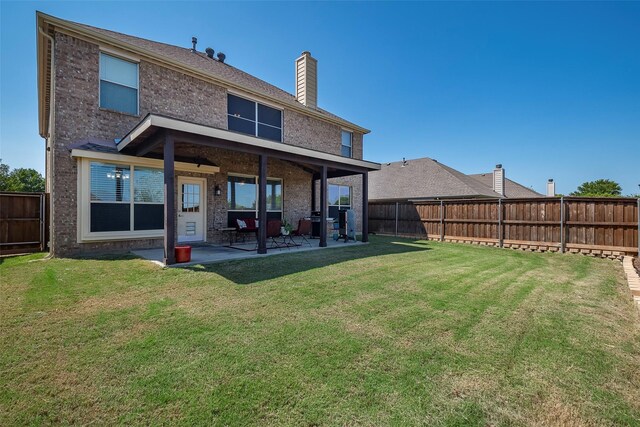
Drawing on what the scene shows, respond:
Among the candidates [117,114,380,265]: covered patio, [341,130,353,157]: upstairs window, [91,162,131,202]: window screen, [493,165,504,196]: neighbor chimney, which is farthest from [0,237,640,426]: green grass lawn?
[493,165,504,196]: neighbor chimney

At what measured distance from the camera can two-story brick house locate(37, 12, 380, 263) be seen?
23.7 ft

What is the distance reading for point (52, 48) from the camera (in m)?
7.37

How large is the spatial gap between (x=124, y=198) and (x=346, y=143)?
35.9 ft

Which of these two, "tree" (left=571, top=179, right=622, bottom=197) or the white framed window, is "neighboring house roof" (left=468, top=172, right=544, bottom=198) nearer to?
the white framed window

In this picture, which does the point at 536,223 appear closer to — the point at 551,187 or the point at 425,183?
the point at 425,183

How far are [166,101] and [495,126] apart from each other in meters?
23.7

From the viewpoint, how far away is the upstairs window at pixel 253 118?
11.0 m

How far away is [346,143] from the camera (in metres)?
15.7

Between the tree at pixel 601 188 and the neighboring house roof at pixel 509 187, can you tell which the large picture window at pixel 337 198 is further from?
the tree at pixel 601 188

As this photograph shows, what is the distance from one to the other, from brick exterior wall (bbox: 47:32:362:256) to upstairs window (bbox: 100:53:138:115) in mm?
170

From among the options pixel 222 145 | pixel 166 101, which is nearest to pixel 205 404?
pixel 222 145

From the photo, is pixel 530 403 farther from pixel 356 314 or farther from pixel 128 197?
pixel 128 197

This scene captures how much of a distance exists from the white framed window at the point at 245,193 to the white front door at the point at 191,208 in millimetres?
1035

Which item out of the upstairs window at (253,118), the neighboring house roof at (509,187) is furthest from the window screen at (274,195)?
the neighboring house roof at (509,187)
